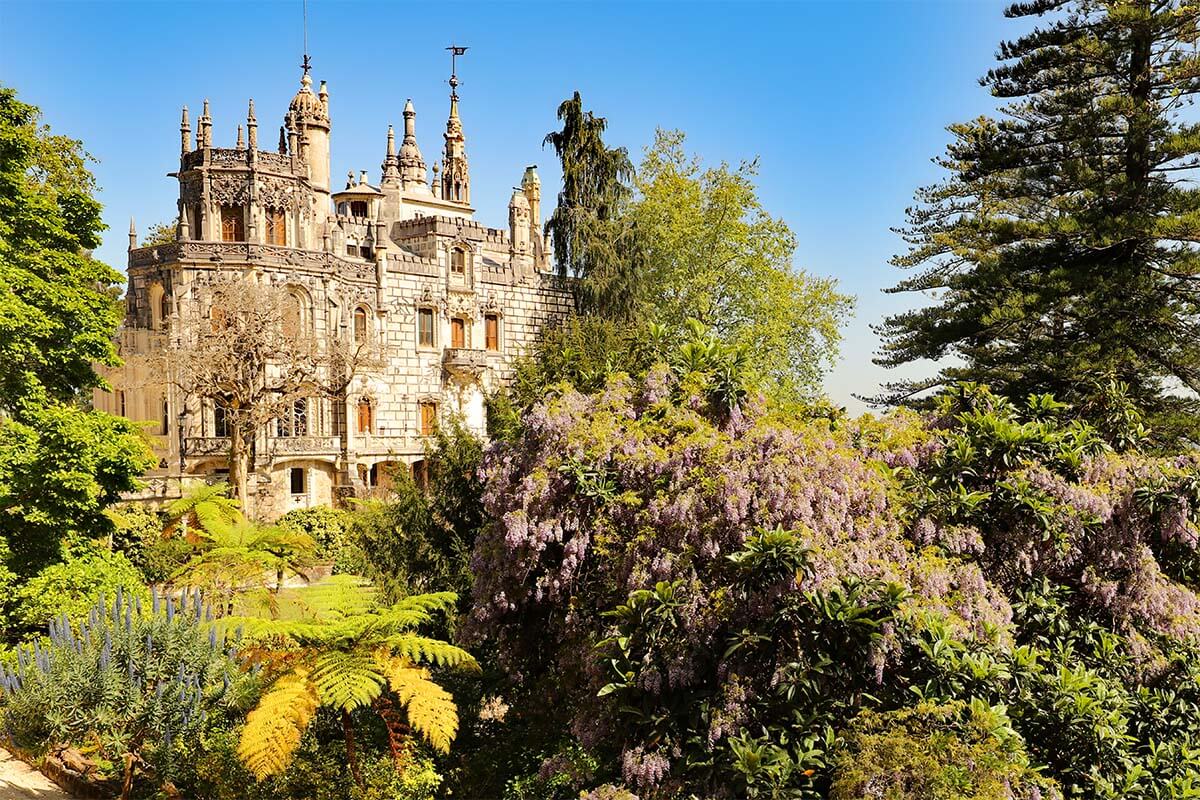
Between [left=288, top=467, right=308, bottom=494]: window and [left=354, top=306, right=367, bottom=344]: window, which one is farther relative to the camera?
[left=354, top=306, right=367, bottom=344]: window

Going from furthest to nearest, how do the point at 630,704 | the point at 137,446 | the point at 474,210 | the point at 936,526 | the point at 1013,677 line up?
the point at 474,210, the point at 137,446, the point at 936,526, the point at 630,704, the point at 1013,677

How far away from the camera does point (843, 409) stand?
11.8 meters

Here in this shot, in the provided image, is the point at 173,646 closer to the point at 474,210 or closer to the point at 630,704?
the point at 630,704

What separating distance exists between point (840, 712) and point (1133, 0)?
20.4 meters

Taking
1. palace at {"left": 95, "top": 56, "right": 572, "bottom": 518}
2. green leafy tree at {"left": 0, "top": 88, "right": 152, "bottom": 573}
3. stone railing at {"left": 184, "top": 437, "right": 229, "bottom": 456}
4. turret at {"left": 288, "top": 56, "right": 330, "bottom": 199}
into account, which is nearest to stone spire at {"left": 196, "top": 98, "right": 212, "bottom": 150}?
palace at {"left": 95, "top": 56, "right": 572, "bottom": 518}

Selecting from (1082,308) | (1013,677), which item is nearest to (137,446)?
(1013,677)

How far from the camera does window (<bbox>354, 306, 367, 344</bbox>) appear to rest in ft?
127

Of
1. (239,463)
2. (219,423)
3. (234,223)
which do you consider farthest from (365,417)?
(234,223)

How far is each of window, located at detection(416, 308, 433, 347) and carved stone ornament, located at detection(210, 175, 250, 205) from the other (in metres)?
8.34

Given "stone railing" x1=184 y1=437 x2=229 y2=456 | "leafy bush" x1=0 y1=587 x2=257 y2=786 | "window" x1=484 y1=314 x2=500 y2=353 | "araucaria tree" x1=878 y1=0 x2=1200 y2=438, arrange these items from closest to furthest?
"leafy bush" x1=0 y1=587 x2=257 y2=786 → "araucaria tree" x1=878 y1=0 x2=1200 y2=438 → "stone railing" x1=184 y1=437 x2=229 y2=456 → "window" x1=484 y1=314 x2=500 y2=353

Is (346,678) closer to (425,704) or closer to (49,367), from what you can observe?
(425,704)

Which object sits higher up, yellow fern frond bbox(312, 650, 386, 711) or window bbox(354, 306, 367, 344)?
window bbox(354, 306, 367, 344)

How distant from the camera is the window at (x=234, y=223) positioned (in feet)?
116

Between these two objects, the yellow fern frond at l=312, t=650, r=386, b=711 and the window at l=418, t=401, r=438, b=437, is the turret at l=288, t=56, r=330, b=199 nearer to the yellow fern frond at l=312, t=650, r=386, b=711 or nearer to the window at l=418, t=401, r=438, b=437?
the window at l=418, t=401, r=438, b=437
